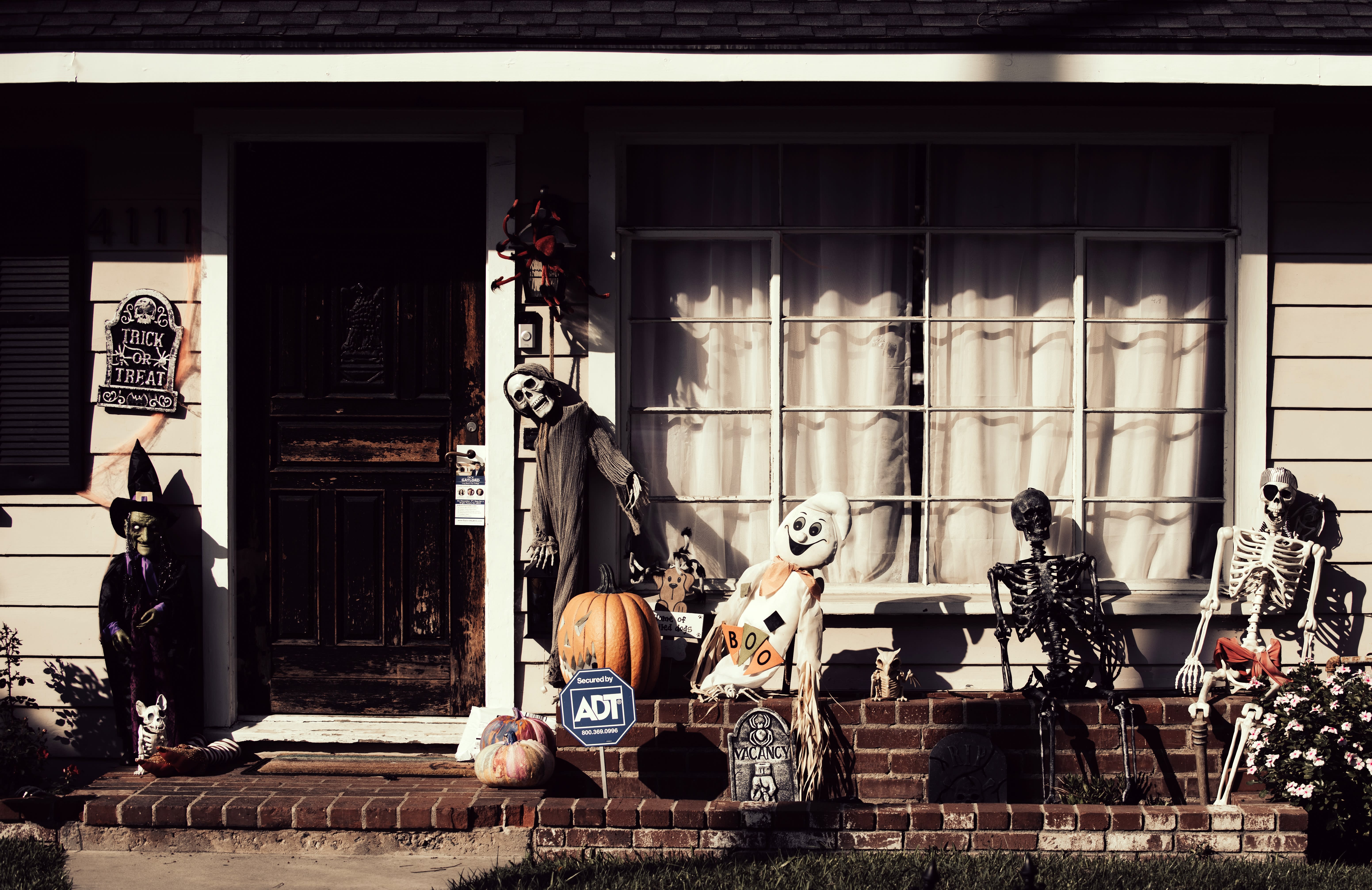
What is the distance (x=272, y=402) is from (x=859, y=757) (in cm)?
319

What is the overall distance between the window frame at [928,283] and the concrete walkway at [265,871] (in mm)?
1616

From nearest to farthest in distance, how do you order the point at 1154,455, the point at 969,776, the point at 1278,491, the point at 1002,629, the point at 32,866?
the point at 32,866 → the point at 969,776 → the point at 1002,629 → the point at 1278,491 → the point at 1154,455

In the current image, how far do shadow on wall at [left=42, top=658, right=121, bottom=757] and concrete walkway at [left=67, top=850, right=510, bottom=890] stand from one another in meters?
1.02

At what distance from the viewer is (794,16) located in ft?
15.5

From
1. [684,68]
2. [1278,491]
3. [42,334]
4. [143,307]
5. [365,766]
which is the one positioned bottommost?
[365,766]

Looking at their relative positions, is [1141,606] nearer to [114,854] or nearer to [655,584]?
[655,584]

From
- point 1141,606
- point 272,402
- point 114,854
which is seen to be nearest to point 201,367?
point 272,402

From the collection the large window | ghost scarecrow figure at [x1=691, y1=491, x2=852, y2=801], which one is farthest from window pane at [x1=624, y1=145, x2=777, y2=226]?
ghost scarecrow figure at [x1=691, y1=491, x2=852, y2=801]

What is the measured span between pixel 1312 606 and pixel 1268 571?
245 mm

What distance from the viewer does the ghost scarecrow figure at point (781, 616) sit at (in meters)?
4.61

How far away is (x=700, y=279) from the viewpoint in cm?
529

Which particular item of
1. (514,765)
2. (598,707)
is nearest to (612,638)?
(598,707)

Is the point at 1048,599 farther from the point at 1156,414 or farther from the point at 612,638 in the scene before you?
the point at 612,638

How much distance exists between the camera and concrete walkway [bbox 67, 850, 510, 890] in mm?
3891
